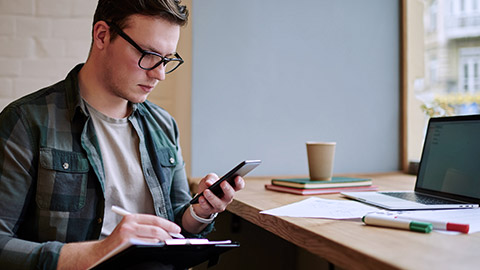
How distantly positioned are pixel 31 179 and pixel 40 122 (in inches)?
5.6

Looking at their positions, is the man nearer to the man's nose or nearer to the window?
the man's nose

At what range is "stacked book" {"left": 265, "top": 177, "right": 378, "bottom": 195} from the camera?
1329 mm

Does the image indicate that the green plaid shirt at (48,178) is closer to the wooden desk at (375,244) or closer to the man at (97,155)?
the man at (97,155)

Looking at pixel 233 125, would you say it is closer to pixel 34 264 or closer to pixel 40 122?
pixel 40 122

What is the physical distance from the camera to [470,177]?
43.1 inches

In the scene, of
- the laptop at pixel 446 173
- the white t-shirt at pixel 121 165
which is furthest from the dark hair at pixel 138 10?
the laptop at pixel 446 173

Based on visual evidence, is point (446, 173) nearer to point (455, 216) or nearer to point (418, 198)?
point (418, 198)

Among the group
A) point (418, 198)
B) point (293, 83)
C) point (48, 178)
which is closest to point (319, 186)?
point (418, 198)

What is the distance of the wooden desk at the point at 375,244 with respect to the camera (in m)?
0.62

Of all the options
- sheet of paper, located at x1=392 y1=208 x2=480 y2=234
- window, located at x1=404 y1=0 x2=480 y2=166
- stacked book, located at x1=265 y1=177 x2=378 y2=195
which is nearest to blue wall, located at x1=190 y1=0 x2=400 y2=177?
window, located at x1=404 y1=0 x2=480 y2=166

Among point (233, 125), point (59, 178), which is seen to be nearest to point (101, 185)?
point (59, 178)

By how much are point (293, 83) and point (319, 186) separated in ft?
2.03

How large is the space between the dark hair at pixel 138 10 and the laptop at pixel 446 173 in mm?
679

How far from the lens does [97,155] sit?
3.78 ft
